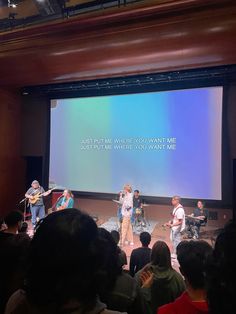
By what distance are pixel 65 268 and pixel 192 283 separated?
85 cm

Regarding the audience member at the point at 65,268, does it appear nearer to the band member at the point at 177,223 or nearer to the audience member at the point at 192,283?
the audience member at the point at 192,283

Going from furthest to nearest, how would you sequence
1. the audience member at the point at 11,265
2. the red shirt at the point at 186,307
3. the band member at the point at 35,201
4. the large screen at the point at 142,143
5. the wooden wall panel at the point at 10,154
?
1. the wooden wall panel at the point at 10,154
2. the band member at the point at 35,201
3. the large screen at the point at 142,143
4. the audience member at the point at 11,265
5. the red shirt at the point at 186,307

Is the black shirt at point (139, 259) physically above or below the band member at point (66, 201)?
below

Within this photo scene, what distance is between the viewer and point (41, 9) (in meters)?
6.32

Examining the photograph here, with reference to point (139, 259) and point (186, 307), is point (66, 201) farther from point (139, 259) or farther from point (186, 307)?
point (186, 307)

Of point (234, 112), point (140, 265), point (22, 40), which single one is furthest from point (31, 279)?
point (234, 112)

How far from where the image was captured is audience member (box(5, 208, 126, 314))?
0.83 metres

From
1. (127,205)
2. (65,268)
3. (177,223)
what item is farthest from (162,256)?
(127,205)

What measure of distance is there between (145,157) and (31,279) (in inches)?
266

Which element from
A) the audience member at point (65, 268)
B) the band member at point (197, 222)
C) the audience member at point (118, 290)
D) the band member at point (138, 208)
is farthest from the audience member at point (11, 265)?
the band member at point (138, 208)

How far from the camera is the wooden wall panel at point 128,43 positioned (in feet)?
15.7

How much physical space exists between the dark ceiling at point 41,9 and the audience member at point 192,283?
5.12 meters

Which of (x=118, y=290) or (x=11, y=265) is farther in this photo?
(x=11, y=265)

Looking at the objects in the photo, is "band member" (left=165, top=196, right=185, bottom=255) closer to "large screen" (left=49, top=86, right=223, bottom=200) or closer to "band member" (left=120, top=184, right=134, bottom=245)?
"band member" (left=120, top=184, right=134, bottom=245)
